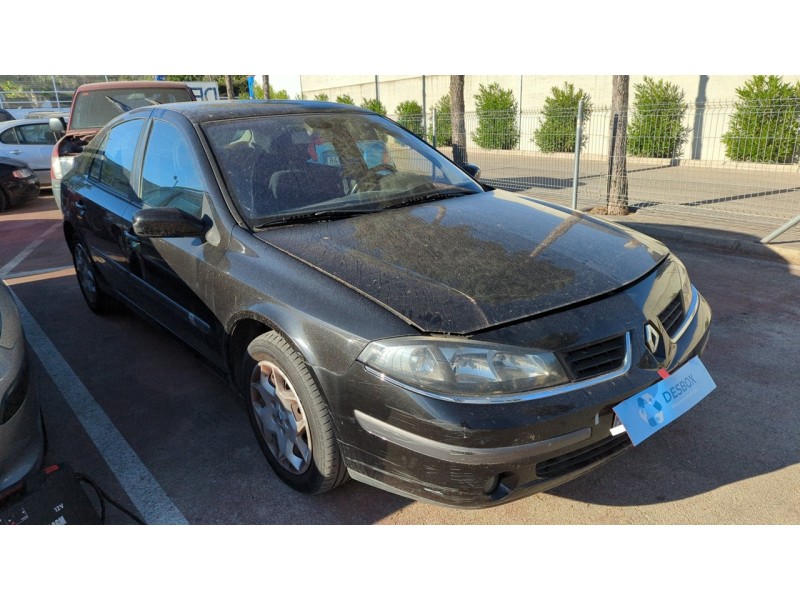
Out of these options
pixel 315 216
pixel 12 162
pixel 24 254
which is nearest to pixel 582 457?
pixel 315 216

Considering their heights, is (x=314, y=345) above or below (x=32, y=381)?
above

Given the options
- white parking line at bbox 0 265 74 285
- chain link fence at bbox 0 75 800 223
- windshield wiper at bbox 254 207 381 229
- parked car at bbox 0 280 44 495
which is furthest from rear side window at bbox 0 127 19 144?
windshield wiper at bbox 254 207 381 229

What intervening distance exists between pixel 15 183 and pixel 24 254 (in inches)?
173

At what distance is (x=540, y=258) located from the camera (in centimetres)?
247

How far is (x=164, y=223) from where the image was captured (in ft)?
9.01

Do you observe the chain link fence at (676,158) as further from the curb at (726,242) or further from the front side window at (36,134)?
the front side window at (36,134)

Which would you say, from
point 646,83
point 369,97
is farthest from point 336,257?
point 369,97

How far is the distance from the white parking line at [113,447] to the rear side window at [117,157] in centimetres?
130

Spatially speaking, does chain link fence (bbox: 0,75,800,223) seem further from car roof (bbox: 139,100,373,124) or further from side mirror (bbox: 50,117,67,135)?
side mirror (bbox: 50,117,67,135)

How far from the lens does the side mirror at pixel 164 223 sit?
273 centimetres

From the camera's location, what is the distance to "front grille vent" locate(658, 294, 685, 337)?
7.85 ft

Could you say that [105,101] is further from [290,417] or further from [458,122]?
[290,417]
